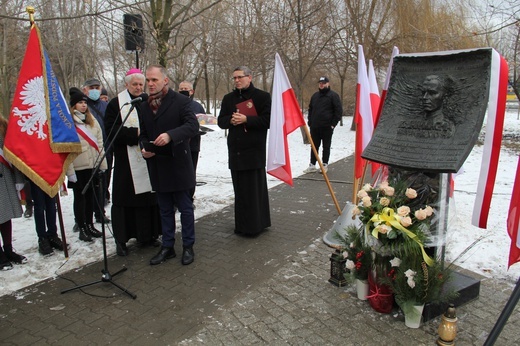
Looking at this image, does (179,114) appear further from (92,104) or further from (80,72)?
(80,72)

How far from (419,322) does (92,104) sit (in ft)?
16.0

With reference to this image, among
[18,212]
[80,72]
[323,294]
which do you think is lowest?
[323,294]

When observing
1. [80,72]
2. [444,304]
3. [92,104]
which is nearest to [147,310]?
[444,304]

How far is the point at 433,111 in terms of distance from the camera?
129 inches

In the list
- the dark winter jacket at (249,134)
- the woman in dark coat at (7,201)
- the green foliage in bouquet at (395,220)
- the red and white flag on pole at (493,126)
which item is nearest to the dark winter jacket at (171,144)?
the dark winter jacket at (249,134)

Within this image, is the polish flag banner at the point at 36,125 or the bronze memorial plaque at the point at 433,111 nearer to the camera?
the bronze memorial plaque at the point at 433,111

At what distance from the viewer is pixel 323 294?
354cm

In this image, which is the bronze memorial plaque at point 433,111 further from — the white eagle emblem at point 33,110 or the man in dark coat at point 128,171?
Answer: the white eagle emblem at point 33,110

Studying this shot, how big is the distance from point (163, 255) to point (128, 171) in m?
1.01

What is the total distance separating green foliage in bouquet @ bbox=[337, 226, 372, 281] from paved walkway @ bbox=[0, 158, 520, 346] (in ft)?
0.83

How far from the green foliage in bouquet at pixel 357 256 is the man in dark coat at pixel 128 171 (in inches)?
89.5

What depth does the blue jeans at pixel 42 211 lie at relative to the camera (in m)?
4.40

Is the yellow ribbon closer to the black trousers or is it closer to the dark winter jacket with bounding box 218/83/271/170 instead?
the dark winter jacket with bounding box 218/83/271/170

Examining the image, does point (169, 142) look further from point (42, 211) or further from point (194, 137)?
point (194, 137)
